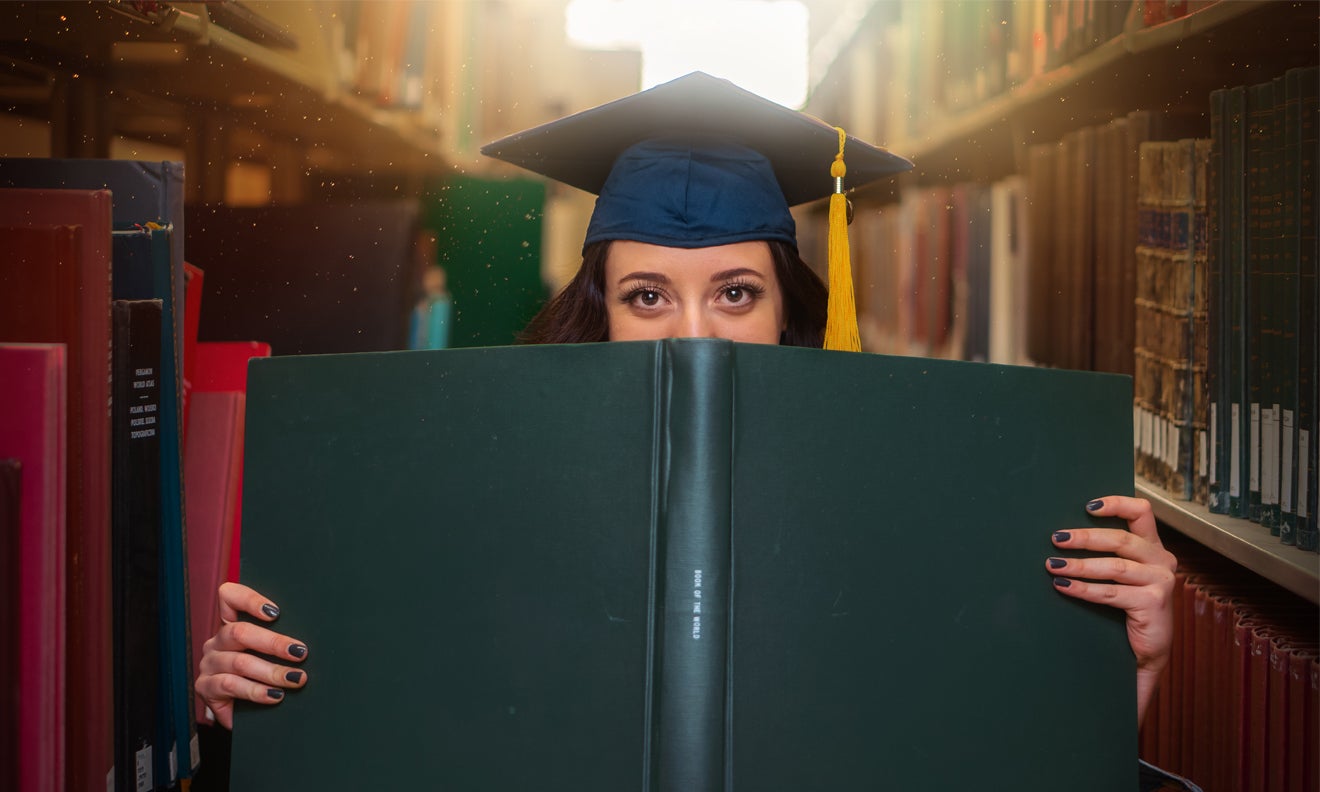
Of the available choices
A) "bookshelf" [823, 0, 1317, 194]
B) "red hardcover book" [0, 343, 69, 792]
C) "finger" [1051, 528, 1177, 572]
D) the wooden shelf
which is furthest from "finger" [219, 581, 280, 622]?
"bookshelf" [823, 0, 1317, 194]

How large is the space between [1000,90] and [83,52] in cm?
137

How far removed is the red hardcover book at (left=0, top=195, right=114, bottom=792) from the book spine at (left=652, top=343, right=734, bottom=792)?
396mm

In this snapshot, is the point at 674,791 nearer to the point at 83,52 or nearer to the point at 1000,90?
the point at 83,52

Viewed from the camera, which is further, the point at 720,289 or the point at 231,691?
the point at 720,289

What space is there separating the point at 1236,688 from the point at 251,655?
3.08ft

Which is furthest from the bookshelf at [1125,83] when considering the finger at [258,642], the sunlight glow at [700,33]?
the finger at [258,642]

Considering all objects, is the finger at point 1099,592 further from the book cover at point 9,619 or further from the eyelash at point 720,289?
the book cover at point 9,619

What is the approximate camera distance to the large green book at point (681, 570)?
1.90 feet

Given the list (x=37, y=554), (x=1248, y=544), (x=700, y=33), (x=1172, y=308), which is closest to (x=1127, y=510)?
(x=1248, y=544)

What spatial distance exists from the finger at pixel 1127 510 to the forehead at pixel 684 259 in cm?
49

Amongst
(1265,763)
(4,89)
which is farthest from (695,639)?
(4,89)

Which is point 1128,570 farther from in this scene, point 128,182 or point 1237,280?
point 128,182

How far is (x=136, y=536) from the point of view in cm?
73

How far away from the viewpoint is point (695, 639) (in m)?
0.57
